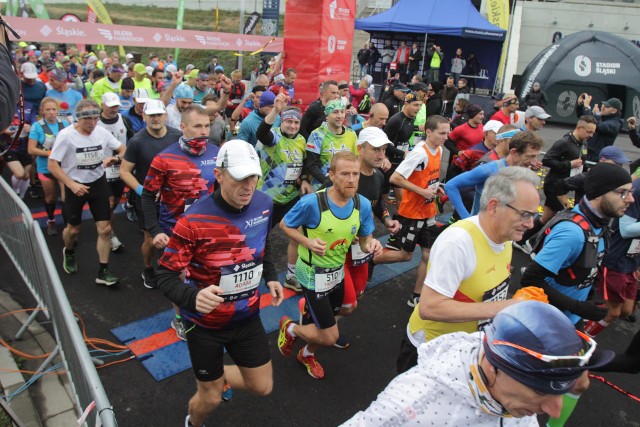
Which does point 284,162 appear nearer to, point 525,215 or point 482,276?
point 482,276

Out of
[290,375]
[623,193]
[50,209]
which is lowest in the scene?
[290,375]

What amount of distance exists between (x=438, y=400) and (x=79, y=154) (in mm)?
4994

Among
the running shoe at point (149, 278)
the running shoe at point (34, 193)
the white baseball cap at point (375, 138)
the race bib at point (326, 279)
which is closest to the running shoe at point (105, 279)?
the running shoe at point (149, 278)

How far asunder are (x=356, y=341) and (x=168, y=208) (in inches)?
89.9

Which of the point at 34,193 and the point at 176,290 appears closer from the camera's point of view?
the point at 176,290

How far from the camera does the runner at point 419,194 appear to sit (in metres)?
5.01

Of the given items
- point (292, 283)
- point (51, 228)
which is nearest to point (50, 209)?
point (51, 228)

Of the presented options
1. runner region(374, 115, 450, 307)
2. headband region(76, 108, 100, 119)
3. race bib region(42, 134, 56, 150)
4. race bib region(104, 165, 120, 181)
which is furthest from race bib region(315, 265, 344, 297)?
race bib region(42, 134, 56, 150)

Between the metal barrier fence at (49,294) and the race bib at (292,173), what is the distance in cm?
273

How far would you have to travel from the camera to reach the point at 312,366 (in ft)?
13.4

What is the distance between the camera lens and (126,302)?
5066 mm

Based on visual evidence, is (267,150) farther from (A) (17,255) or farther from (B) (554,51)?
(B) (554,51)

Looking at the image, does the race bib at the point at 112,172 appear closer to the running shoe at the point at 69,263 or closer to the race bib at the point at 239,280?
the running shoe at the point at 69,263

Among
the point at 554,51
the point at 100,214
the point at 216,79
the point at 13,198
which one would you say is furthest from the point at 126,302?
the point at 554,51
